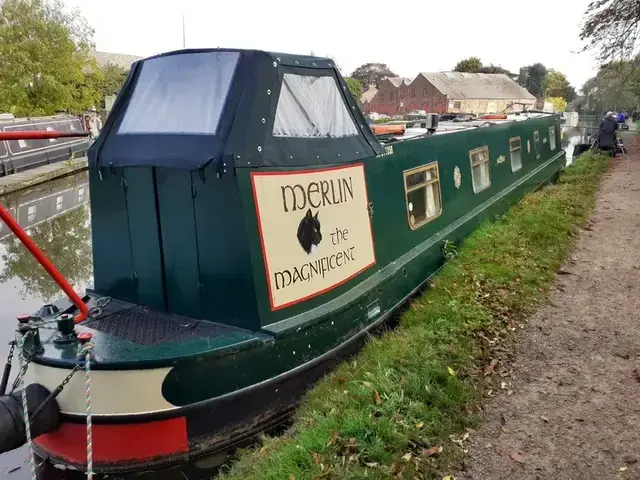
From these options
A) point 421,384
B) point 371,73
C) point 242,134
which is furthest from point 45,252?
point 371,73

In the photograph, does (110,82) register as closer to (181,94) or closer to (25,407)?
(181,94)

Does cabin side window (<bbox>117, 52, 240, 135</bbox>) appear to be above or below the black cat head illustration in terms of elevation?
above

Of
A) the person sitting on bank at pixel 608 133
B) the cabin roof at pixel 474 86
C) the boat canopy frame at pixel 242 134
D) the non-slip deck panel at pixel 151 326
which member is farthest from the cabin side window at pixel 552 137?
the cabin roof at pixel 474 86

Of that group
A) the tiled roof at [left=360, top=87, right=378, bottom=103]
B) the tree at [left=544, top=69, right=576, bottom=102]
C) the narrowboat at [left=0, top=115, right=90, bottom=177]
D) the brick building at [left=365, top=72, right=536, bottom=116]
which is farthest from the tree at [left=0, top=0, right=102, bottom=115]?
the tree at [left=544, top=69, right=576, bottom=102]

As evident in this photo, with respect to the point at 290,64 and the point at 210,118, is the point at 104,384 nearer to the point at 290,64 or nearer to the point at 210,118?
the point at 210,118

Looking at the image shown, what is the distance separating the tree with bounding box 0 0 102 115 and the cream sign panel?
22.9m

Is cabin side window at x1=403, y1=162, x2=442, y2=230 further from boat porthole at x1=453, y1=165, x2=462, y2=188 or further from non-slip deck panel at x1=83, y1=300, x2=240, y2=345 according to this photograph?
non-slip deck panel at x1=83, y1=300, x2=240, y2=345

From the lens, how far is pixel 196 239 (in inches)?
150

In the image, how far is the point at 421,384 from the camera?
12.0 feet

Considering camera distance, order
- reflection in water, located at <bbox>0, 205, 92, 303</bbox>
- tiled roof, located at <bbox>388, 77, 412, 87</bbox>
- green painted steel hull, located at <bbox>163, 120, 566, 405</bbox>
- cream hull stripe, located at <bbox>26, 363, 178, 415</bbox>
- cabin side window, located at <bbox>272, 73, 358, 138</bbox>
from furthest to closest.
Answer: tiled roof, located at <bbox>388, 77, 412, 87</bbox>
reflection in water, located at <bbox>0, 205, 92, 303</bbox>
cabin side window, located at <bbox>272, 73, 358, 138</bbox>
green painted steel hull, located at <bbox>163, 120, 566, 405</bbox>
cream hull stripe, located at <bbox>26, 363, 178, 415</bbox>

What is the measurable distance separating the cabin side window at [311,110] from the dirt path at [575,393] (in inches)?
90.0

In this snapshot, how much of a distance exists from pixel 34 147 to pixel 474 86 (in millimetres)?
46848

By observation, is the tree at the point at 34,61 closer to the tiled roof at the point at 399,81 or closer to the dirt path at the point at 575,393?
the dirt path at the point at 575,393

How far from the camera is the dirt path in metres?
2.97
